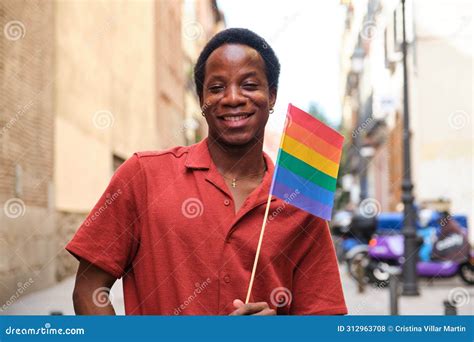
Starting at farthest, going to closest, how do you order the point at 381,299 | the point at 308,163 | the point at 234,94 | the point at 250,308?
the point at 381,299
the point at 308,163
the point at 234,94
the point at 250,308

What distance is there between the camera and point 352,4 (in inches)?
133

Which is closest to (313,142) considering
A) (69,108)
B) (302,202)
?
(302,202)

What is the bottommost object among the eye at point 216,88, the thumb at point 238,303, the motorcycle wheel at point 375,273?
the thumb at point 238,303

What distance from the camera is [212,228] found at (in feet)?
5.82

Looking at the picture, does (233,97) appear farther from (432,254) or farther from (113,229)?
(432,254)

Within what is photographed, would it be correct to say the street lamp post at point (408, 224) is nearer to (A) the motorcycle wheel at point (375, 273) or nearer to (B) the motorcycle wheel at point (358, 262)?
(A) the motorcycle wheel at point (375, 273)

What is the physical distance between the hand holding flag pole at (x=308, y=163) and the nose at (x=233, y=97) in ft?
0.37

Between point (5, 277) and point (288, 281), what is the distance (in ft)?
16.5

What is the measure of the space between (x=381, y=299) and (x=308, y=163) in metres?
7.97

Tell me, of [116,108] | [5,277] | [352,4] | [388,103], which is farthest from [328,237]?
[388,103]

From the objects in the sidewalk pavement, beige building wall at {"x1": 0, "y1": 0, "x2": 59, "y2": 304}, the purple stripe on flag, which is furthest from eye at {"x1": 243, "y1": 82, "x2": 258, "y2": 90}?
beige building wall at {"x1": 0, "y1": 0, "x2": 59, "y2": 304}

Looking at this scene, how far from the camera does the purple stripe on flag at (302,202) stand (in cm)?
181

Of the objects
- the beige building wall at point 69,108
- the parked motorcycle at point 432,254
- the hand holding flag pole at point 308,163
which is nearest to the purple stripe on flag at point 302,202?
the hand holding flag pole at point 308,163

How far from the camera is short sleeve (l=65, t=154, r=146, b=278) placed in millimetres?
1752
